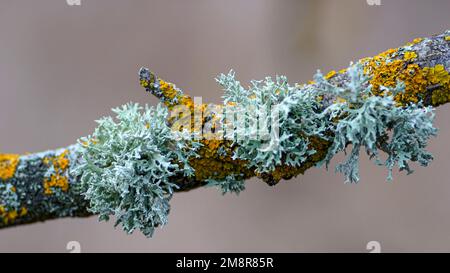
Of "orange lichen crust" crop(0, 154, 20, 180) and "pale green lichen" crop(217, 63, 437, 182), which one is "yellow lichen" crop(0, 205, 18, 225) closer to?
"orange lichen crust" crop(0, 154, 20, 180)

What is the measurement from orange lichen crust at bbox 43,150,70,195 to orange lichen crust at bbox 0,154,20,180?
0.08m

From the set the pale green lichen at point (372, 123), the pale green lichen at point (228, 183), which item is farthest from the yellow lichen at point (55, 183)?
the pale green lichen at point (372, 123)

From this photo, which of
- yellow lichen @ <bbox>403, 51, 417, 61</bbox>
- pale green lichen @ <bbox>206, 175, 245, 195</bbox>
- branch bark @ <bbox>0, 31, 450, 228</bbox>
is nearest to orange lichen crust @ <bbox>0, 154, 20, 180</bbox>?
branch bark @ <bbox>0, 31, 450, 228</bbox>

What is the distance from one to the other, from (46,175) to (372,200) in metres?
1.12

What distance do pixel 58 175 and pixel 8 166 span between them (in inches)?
5.1

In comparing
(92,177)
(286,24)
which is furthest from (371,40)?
(92,177)

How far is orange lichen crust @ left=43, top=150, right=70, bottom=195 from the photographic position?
2.73ft

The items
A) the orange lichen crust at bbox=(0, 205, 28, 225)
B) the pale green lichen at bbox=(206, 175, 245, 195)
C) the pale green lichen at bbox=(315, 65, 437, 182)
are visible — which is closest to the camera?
the pale green lichen at bbox=(315, 65, 437, 182)

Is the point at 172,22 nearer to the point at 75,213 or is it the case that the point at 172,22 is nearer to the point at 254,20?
the point at 254,20

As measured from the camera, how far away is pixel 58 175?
84 centimetres

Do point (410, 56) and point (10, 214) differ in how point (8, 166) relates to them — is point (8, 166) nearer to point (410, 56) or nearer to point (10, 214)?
point (10, 214)

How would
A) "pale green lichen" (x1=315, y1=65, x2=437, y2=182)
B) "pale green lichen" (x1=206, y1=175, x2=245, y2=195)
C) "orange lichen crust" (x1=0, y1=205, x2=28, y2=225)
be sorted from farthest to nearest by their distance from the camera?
"orange lichen crust" (x1=0, y1=205, x2=28, y2=225)
"pale green lichen" (x1=206, y1=175, x2=245, y2=195)
"pale green lichen" (x1=315, y1=65, x2=437, y2=182)

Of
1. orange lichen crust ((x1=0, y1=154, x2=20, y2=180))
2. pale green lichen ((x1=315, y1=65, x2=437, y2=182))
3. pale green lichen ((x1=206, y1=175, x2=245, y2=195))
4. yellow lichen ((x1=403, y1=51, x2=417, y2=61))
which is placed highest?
yellow lichen ((x1=403, y1=51, x2=417, y2=61))

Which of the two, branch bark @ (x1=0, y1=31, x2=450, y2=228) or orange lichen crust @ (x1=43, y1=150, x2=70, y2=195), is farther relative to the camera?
orange lichen crust @ (x1=43, y1=150, x2=70, y2=195)
